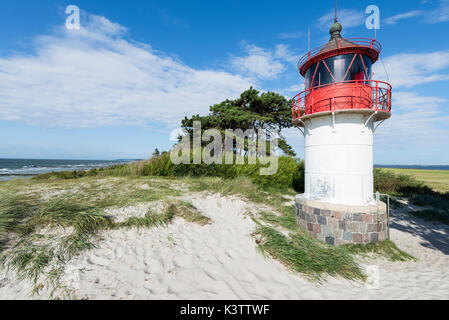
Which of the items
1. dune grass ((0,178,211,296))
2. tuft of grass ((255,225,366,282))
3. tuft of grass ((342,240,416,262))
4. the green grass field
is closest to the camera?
dune grass ((0,178,211,296))

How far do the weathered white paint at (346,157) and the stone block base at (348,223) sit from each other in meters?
0.24

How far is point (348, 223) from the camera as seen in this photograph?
15.7ft

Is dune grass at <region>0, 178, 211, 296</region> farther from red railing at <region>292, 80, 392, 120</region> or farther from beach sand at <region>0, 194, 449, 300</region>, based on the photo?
red railing at <region>292, 80, 392, 120</region>

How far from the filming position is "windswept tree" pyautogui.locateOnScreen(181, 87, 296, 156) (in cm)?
1534

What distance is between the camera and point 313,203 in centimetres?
523

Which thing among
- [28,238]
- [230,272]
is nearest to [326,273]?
[230,272]

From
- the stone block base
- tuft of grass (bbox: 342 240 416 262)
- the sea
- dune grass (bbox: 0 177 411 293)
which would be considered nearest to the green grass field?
tuft of grass (bbox: 342 240 416 262)

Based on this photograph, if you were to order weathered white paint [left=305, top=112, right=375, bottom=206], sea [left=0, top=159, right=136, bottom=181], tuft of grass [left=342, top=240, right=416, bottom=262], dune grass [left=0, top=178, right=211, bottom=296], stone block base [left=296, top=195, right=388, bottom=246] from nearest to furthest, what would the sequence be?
dune grass [left=0, top=178, right=211, bottom=296], tuft of grass [left=342, top=240, right=416, bottom=262], stone block base [left=296, top=195, right=388, bottom=246], weathered white paint [left=305, top=112, right=375, bottom=206], sea [left=0, top=159, right=136, bottom=181]

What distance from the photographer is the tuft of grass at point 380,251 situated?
4.66 m

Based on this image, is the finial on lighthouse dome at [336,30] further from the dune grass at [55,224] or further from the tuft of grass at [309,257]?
the dune grass at [55,224]

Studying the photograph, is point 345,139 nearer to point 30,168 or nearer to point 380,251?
point 380,251

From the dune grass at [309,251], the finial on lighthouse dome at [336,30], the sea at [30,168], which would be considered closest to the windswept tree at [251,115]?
the sea at [30,168]

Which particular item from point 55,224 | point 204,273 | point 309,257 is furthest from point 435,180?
point 55,224
